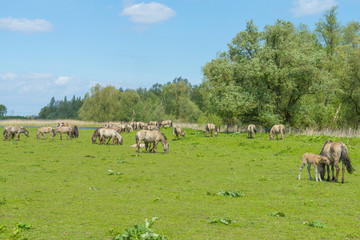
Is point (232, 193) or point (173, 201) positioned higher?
point (232, 193)

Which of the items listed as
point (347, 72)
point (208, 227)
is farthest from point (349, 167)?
point (347, 72)

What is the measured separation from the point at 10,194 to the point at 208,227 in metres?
8.44

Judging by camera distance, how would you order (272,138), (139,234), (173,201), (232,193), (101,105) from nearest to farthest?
1. (139,234)
2. (173,201)
3. (232,193)
4. (272,138)
5. (101,105)

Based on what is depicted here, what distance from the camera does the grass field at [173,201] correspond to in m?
8.95

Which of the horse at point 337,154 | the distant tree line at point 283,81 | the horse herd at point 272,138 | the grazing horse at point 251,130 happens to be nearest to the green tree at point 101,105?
the horse herd at point 272,138

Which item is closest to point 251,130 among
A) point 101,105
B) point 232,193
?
point 232,193

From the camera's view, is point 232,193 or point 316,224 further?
point 232,193

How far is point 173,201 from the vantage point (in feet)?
40.8

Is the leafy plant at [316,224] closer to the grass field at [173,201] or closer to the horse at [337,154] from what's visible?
the grass field at [173,201]

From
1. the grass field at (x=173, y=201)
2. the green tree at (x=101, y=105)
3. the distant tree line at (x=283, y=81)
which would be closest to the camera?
the grass field at (x=173, y=201)

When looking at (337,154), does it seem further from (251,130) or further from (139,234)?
(251,130)

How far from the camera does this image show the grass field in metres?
8.95

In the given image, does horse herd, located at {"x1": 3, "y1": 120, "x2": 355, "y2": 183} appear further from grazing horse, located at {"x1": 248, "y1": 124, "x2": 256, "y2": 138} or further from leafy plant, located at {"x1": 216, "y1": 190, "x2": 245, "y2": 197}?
leafy plant, located at {"x1": 216, "y1": 190, "x2": 245, "y2": 197}

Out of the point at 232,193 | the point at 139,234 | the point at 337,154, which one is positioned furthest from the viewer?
the point at 337,154
